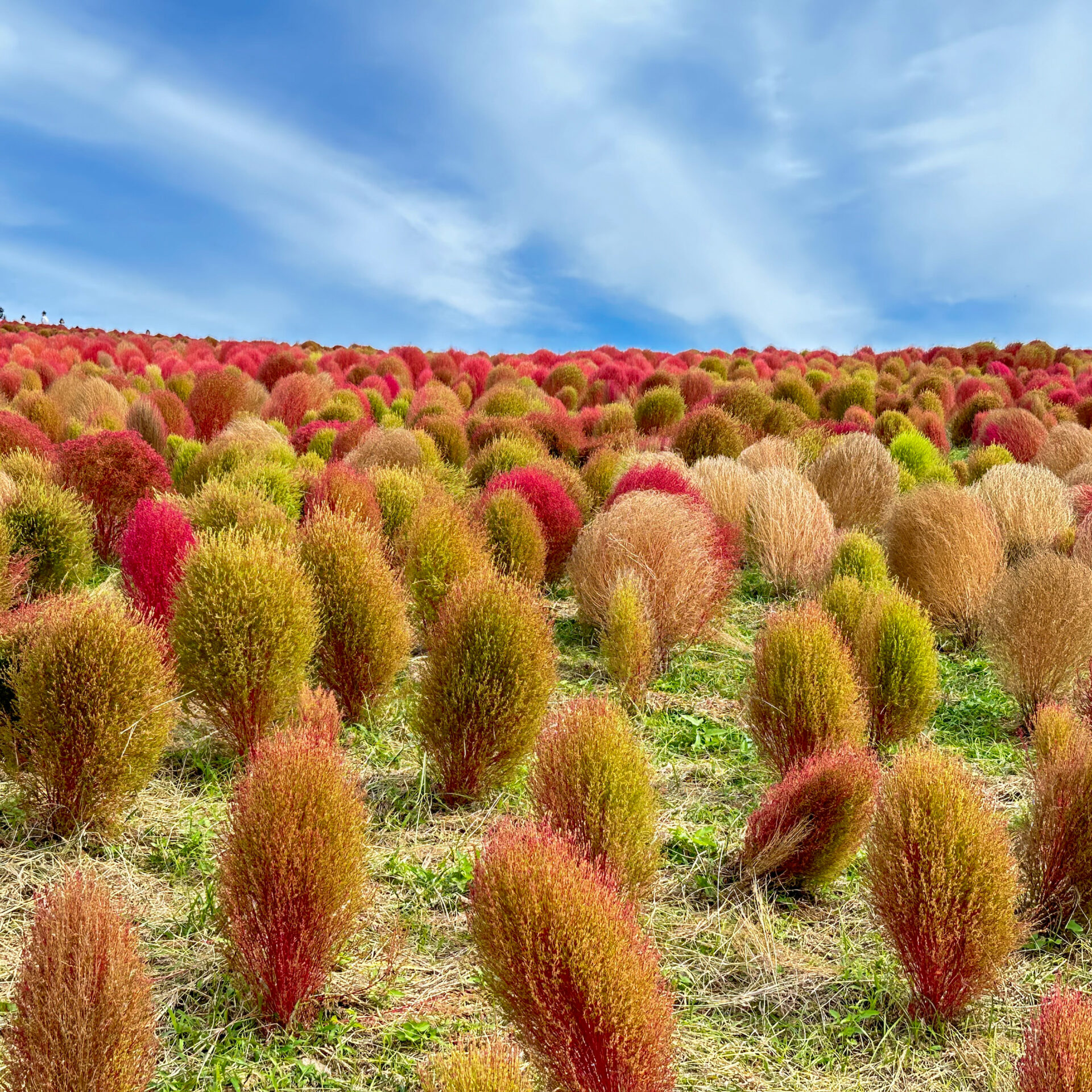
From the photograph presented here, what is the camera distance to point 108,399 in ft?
33.9

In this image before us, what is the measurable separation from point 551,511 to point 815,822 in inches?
140

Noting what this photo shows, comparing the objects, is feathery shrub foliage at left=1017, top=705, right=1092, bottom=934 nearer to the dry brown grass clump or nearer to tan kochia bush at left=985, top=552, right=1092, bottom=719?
tan kochia bush at left=985, top=552, right=1092, bottom=719

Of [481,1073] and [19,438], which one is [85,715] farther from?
[19,438]

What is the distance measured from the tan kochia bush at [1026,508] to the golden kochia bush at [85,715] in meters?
6.14

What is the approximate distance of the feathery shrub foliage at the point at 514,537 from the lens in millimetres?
5887

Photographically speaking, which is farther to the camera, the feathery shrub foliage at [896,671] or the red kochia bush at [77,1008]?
the feathery shrub foliage at [896,671]

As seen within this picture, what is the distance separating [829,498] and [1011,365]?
13884 millimetres

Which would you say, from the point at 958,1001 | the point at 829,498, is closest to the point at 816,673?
the point at 958,1001

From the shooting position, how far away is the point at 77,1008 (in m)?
2.07

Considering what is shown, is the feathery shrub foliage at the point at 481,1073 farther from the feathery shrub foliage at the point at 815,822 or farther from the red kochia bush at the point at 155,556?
the red kochia bush at the point at 155,556

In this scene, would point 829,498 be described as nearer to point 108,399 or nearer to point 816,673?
point 816,673

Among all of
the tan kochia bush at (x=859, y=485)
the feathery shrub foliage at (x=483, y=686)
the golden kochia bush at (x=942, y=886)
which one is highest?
the tan kochia bush at (x=859, y=485)

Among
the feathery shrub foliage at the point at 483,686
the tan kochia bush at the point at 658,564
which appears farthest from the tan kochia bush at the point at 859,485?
the feathery shrub foliage at the point at 483,686

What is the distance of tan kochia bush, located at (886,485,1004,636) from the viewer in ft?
20.5
